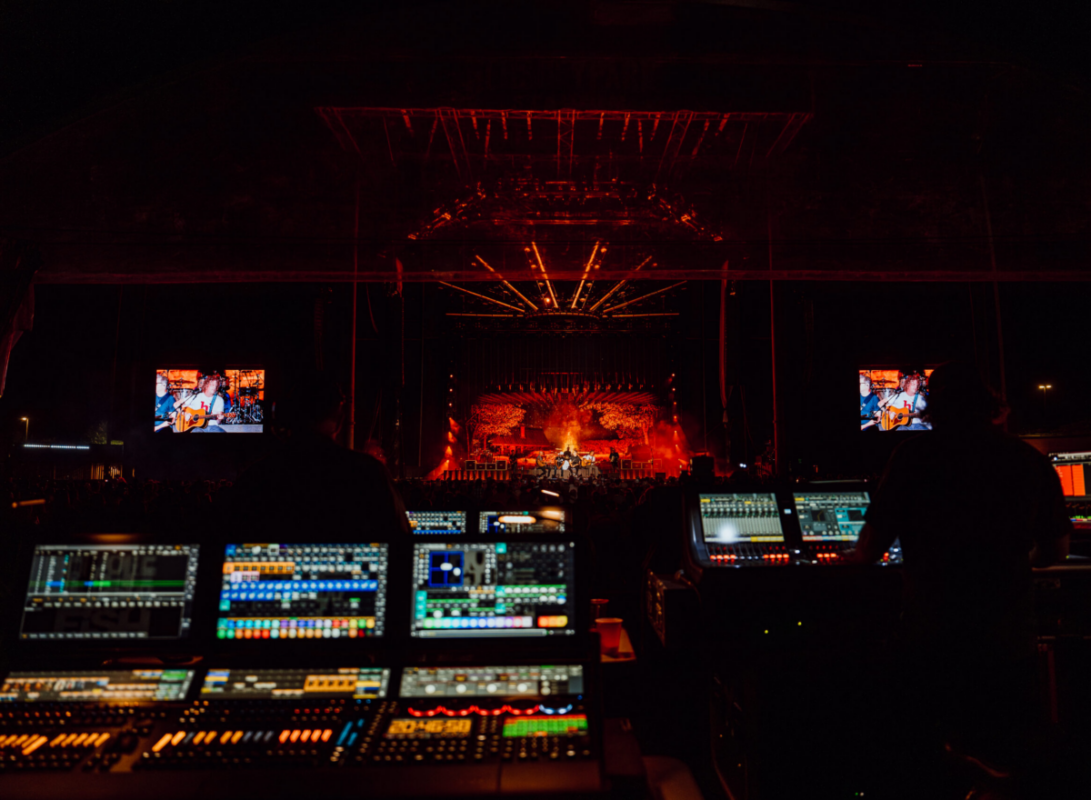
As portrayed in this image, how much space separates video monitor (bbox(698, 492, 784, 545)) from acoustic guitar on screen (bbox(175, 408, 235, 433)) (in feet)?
45.7

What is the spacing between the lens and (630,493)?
21.8 feet

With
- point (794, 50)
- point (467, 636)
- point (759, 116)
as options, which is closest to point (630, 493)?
point (759, 116)

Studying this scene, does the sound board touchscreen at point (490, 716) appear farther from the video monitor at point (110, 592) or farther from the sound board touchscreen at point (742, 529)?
the sound board touchscreen at point (742, 529)

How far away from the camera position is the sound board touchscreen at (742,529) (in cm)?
263

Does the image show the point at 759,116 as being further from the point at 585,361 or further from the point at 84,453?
the point at 84,453

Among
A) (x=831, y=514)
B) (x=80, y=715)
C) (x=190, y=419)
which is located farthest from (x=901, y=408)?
(x=190, y=419)

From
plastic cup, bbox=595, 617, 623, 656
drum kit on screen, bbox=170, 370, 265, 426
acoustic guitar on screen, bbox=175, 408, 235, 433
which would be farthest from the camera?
drum kit on screen, bbox=170, 370, 265, 426

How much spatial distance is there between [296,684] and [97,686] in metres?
0.50

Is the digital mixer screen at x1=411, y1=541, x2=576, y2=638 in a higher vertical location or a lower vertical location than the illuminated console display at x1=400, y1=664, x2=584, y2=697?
higher

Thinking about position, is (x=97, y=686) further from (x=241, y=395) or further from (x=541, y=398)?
(x=541, y=398)

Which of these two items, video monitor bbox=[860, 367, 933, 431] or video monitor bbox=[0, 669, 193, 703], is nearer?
video monitor bbox=[0, 669, 193, 703]

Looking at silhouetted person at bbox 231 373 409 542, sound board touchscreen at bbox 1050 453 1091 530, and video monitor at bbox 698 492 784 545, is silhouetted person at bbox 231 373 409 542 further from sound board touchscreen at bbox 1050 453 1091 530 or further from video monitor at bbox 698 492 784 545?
sound board touchscreen at bbox 1050 453 1091 530

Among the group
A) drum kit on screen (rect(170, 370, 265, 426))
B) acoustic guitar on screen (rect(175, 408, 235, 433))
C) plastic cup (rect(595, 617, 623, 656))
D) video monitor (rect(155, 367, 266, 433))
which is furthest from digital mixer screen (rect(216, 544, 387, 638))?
acoustic guitar on screen (rect(175, 408, 235, 433))

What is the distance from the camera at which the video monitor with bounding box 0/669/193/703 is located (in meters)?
1.46
